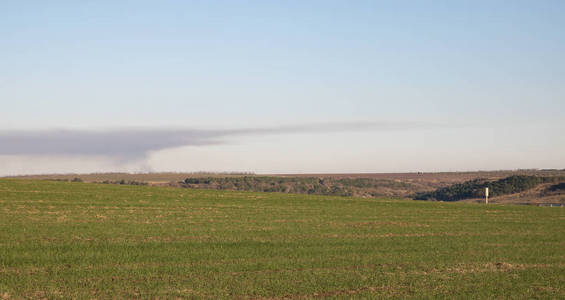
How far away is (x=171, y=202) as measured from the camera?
102ft

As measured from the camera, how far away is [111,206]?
2728 centimetres

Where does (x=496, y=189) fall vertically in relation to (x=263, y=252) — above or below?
above

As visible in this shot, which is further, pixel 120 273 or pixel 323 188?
pixel 323 188

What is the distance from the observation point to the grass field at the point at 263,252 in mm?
11734

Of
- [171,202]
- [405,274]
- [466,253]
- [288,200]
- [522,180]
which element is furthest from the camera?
[522,180]

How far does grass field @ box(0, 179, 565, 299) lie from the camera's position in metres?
11.7

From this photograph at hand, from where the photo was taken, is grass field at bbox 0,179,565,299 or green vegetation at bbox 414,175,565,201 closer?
grass field at bbox 0,179,565,299

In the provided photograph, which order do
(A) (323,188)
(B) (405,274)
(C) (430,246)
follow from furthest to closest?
1. (A) (323,188)
2. (C) (430,246)
3. (B) (405,274)

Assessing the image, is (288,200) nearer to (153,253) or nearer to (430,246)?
(430,246)

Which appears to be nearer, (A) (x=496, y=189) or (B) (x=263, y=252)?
(B) (x=263, y=252)

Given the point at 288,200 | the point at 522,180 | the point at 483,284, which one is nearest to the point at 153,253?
the point at 483,284

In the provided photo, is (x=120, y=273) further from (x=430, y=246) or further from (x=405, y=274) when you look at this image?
(x=430, y=246)

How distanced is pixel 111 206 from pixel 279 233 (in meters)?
10.8

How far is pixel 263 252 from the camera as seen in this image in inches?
625
